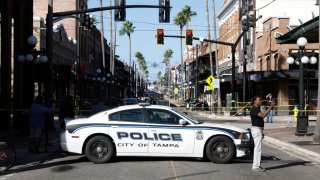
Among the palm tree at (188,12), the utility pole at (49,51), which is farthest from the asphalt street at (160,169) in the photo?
the palm tree at (188,12)

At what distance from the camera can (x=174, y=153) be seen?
13.1 metres

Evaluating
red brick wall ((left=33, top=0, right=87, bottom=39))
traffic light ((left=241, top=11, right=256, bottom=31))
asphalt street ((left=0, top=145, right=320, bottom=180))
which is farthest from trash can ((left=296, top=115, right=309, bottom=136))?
red brick wall ((left=33, top=0, right=87, bottom=39))

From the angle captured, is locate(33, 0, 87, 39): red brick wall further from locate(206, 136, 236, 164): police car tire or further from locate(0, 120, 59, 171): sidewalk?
locate(206, 136, 236, 164): police car tire

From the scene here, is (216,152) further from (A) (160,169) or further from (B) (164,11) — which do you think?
(B) (164,11)

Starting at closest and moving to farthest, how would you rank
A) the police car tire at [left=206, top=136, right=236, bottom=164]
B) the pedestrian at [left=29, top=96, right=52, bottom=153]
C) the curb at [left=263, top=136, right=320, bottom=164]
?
the police car tire at [left=206, top=136, right=236, bottom=164] < the curb at [left=263, top=136, right=320, bottom=164] < the pedestrian at [left=29, top=96, right=52, bottom=153]

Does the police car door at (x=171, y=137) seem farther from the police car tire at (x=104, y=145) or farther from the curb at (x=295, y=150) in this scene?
the curb at (x=295, y=150)

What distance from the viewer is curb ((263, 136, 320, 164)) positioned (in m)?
14.8

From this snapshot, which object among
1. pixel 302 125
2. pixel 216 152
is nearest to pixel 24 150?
pixel 216 152

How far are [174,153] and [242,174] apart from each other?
7.30 ft

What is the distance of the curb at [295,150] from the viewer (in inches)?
583

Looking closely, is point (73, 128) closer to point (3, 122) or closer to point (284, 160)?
point (284, 160)

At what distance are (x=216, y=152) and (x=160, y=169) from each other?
71.8 inches

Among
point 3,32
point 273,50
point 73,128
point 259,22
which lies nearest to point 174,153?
point 73,128

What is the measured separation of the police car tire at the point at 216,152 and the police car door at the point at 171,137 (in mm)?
468
